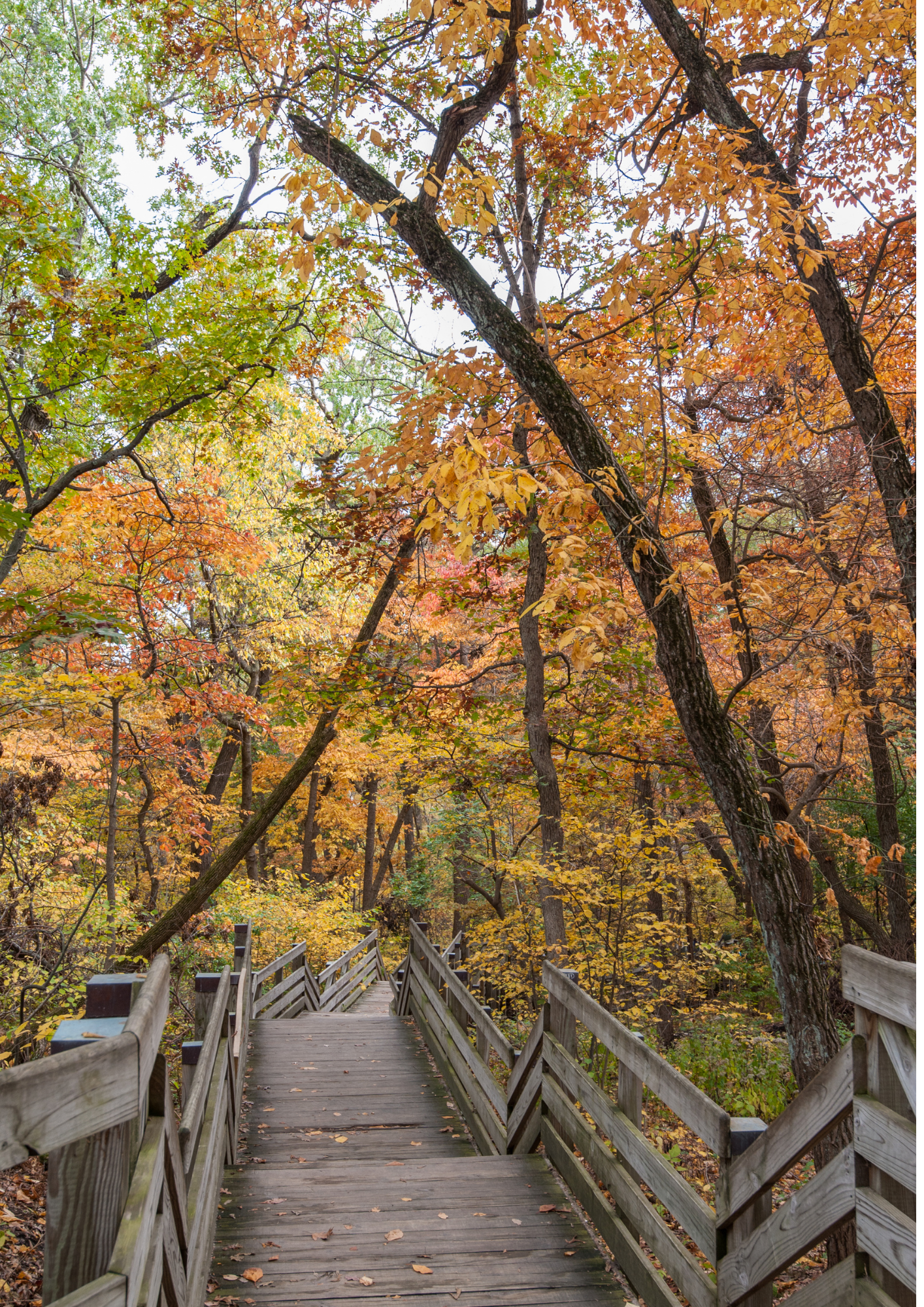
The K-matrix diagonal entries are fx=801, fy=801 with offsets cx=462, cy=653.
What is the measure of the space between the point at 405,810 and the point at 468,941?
1080 centimetres

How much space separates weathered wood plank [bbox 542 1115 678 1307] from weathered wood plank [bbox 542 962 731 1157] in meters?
0.48

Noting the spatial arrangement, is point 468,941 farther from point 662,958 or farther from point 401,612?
point 401,612

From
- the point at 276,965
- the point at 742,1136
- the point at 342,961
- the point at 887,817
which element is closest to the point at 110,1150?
the point at 742,1136

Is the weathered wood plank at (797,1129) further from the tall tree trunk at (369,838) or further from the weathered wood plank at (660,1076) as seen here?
the tall tree trunk at (369,838)

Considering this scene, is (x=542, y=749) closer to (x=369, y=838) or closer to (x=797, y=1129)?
(x=797, y=1129)

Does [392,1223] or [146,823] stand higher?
[146,823]

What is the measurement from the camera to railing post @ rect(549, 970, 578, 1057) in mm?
4199

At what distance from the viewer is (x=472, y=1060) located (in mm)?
5906

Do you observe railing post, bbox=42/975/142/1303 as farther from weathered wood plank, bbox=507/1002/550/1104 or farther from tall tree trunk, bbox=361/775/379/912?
Answer: tall tree trunk, bbox=361/775/379/912

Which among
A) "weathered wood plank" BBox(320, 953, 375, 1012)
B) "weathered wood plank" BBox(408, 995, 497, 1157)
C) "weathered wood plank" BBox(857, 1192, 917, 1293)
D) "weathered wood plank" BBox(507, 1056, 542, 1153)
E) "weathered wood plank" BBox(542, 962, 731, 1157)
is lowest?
"weathered wood plank" BBox(320, 953, 375, 1012)

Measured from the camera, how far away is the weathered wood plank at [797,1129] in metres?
2.01

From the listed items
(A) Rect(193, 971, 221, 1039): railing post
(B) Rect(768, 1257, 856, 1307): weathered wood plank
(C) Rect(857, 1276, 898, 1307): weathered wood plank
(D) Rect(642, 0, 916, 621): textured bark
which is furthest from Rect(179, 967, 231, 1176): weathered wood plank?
(D) Rect(642, 0, 916, 621): textured bark

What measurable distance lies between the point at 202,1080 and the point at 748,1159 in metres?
2.39

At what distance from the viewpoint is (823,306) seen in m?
4.40
